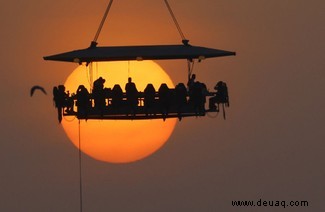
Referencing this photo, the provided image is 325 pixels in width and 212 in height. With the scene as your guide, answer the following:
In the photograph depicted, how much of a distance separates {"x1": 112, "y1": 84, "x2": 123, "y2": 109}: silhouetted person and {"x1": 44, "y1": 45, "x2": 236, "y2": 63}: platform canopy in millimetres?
1331

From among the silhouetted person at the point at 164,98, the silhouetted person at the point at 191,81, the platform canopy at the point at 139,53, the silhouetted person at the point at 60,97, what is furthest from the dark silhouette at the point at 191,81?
the silhouetted person at the point at 60,97

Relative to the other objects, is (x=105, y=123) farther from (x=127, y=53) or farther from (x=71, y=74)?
(x=127, y=53)

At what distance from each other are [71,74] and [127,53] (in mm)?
7217

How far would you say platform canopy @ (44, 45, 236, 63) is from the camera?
75.7 m

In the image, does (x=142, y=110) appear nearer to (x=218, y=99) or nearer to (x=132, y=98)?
(x=132, y=98)

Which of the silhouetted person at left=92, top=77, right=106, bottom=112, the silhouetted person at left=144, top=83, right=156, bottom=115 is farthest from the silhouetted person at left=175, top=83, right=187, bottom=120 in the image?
the silhouetted person at left=92, top=77, right=106, bottom=112

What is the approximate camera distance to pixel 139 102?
247ft

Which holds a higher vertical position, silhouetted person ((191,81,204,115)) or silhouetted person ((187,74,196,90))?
silhouetted person ((187,74,196,90))

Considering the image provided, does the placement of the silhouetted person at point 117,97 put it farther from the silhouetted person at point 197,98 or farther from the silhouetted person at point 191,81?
the silhouetted person at point 191,81

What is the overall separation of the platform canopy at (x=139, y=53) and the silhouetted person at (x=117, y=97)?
52.4 inches

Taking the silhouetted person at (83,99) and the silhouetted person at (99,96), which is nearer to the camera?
the silhouetted person at (99,96)

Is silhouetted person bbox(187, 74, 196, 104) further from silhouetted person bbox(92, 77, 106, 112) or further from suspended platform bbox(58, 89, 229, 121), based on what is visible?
silhouetted person bbox(92, 77, 106, 112)

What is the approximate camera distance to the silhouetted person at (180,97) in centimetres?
7531

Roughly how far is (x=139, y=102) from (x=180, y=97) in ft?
5.80
